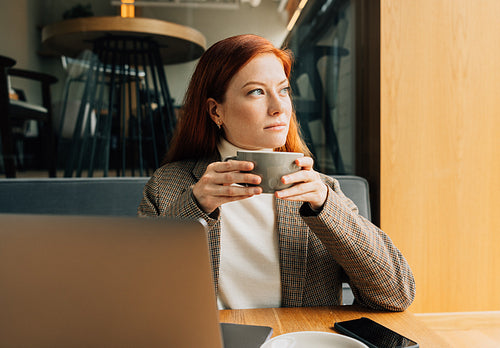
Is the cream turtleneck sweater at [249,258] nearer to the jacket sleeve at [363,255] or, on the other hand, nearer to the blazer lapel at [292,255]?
the blazer lapel at [292,255]

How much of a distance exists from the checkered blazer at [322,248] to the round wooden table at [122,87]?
35.5 inches

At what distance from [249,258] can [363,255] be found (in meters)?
0.30

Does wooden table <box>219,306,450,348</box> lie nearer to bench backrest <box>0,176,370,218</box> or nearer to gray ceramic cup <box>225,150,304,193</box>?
gray ceramic cup <box>225,150,304,193</box>

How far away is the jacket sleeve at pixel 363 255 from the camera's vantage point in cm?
81

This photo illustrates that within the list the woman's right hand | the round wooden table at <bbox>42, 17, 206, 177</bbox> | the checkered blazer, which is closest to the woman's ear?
the checkered blazer

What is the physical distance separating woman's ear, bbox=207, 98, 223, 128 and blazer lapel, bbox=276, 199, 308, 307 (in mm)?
299

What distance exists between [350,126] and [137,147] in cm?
100

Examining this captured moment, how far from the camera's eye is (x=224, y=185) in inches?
29.6

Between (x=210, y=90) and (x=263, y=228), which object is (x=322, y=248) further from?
(x=210, y=90)

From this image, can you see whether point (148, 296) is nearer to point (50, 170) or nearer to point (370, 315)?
point (370, 315)

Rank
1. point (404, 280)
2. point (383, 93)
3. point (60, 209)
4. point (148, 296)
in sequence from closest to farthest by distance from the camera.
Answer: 1. point (148, 296)
2. point (404, 280)
3. point (60, 209)
4. point (383, 93)

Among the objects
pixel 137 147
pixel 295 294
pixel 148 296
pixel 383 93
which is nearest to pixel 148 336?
pixel 148 296

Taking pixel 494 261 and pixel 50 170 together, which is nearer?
pixel 494 261

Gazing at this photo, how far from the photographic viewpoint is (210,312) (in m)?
0.40
